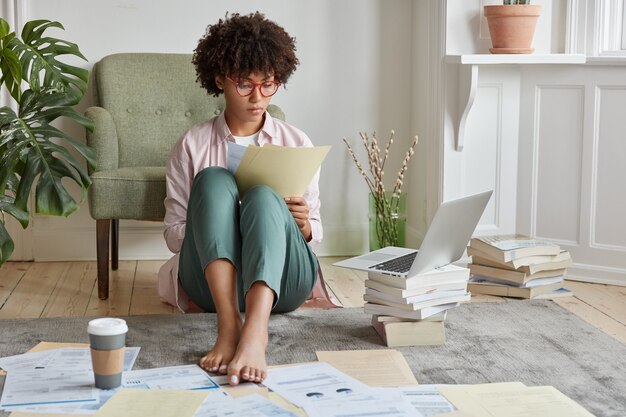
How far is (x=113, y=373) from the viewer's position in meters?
1.96

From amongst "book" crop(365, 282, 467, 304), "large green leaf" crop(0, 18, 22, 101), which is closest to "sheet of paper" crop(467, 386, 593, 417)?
"book" crop(365, 282, 467, 304)

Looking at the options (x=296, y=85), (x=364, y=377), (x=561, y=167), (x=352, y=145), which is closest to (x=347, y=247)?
(x=352, y=145)

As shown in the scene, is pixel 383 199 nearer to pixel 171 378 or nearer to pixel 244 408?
pixel 171 378

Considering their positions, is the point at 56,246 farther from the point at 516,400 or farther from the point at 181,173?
the point at 516,400

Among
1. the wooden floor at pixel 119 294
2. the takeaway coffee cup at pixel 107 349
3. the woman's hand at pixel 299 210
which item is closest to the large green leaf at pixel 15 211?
the wooden floor at pixel 119 294

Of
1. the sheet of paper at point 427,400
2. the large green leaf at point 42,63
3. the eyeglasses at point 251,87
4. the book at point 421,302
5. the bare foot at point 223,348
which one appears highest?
the large green leaf at point 42,63

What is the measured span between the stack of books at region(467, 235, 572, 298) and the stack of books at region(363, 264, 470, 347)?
756mm

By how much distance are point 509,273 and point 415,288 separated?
2.96ft

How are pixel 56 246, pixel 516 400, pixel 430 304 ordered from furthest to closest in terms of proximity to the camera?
pixel 56 246 → pixel 430 304 → pixel 516 400

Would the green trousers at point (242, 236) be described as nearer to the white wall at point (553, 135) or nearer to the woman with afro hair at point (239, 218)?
the woman with afro hair at point (239, 218)

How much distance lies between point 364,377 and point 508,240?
1340 mm

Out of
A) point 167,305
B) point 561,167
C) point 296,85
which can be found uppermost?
point 296,85

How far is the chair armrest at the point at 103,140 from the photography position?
329 centimetres

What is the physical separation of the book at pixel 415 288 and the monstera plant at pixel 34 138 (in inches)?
42.0
